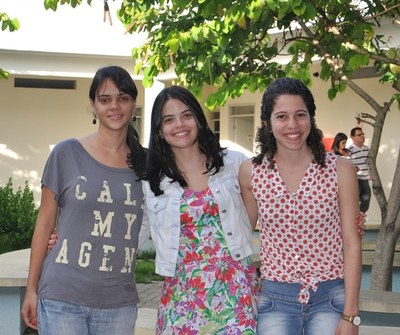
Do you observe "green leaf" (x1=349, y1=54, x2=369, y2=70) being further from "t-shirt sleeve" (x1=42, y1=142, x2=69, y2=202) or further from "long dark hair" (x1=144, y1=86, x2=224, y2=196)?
"t-shirt sleeve" (x1=42, y1=142, x2=69, y2=202)

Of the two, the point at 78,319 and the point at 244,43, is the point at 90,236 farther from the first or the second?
the point at 244,43

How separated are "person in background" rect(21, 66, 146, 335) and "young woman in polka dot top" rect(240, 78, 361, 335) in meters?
0.63

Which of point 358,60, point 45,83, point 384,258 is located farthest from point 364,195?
point 45,83

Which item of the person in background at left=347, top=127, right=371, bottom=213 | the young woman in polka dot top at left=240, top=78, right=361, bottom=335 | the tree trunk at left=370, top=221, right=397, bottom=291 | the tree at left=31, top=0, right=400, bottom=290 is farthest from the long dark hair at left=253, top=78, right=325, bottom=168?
the person in background at left=347, top=127, right=371, bottom=213

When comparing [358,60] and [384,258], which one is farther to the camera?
[384,258]

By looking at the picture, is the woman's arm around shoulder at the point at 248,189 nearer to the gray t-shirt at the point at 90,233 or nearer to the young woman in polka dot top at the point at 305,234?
the young woman in polka dot top at the point at 305,234

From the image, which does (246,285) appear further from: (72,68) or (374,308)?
(72,68)

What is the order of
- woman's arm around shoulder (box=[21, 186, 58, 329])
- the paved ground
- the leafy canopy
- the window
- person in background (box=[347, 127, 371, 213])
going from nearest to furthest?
woman's arm around shoulder (box=[21, 186, 58, 329]) < the paved ground < the leafy canopy < person in background (box=[347, 127, 371, 213]) < the window

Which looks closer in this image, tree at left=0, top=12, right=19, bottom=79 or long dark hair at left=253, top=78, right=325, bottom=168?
long dark hair at left=253, top=78, right=325, bottom=168

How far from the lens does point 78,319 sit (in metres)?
3.67

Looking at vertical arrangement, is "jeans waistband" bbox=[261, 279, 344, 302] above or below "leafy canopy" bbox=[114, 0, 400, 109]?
below

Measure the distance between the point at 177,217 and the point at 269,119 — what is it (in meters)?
0.60

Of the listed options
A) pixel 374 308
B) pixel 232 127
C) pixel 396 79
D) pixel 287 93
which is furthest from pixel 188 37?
pixel 232 127

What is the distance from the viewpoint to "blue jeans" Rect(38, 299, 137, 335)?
3.65 metres
